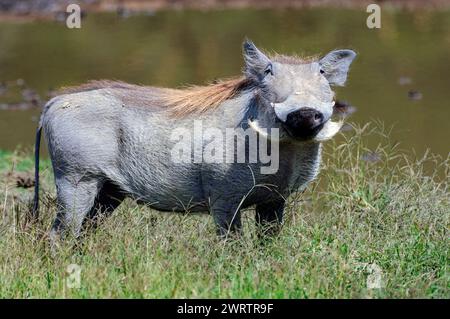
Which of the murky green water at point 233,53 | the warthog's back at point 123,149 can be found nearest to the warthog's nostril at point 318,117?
the warthog's back at point 123,149

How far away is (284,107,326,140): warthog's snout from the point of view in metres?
4.05

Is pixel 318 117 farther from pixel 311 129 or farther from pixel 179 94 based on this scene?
pixel 179 94

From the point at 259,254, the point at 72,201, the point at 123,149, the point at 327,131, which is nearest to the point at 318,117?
the point at 327,131

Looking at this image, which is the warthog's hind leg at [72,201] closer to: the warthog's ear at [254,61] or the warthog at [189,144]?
the warthog at [189,144]

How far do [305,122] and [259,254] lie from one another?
62 centimetres

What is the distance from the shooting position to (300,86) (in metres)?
4.22

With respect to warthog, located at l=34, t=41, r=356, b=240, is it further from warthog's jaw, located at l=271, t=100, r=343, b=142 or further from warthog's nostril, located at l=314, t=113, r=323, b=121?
warthog's nostril, located at l=314, t=113, r=323, b=121

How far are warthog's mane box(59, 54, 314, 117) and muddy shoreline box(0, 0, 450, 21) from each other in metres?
12.2

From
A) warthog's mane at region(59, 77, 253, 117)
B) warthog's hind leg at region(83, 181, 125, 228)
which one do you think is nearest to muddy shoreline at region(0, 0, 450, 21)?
warthog's mane at region(59, 77, 253, 117)

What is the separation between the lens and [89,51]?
44.5ft
